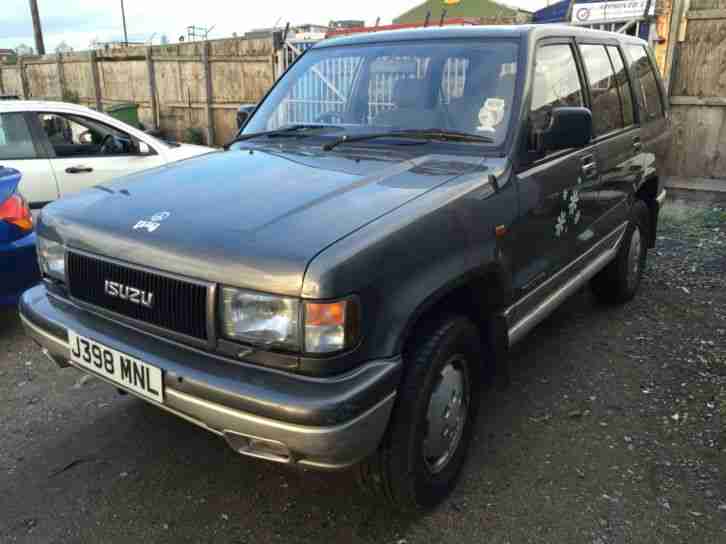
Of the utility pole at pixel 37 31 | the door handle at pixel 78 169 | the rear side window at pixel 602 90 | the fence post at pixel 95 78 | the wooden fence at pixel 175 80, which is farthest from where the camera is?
the utility pole at pixel 37 31

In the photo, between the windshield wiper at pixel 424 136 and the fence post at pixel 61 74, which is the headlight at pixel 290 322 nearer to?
the windshield wiper at pixel 424 136

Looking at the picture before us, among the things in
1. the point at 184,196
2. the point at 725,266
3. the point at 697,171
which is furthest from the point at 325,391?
the point at 697,171

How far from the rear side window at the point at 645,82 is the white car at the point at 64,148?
138 inches

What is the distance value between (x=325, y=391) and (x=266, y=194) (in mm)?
862

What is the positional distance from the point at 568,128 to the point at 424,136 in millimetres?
656

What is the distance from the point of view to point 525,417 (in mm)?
→ 3285

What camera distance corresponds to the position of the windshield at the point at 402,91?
2.91m

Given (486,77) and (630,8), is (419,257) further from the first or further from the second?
(630,8)

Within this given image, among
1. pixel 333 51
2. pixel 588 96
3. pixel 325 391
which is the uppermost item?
pixel 333 51

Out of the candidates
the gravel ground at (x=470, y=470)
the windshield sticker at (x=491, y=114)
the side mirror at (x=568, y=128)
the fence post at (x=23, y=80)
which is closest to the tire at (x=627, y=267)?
the gravel ground at (x=470, y=470)

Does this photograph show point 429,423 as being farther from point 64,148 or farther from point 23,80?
point 23,80

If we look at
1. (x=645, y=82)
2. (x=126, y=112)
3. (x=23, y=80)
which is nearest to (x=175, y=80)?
(x=126, y=112)

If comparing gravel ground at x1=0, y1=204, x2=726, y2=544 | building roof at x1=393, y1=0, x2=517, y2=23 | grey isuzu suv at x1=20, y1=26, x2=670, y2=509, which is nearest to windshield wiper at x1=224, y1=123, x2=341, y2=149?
grey isuzu suv at x1=20, y1=26, x2=670, y2=509

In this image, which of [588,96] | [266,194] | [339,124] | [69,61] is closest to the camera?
[266,194]
